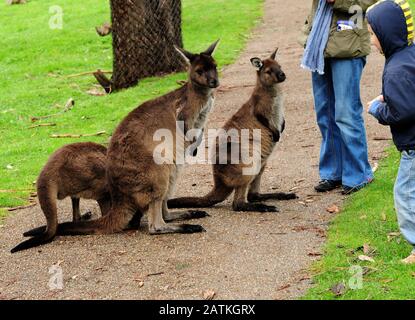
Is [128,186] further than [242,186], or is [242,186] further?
A: [242,186]

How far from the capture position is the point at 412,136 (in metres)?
4.99

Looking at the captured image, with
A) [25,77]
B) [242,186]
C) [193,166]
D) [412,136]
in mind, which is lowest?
[25,77]

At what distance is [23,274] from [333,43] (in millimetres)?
3239

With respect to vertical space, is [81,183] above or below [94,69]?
above

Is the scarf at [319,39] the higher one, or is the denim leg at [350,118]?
the scarf at [319,39]

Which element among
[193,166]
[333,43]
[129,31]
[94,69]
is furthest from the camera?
[94,69]

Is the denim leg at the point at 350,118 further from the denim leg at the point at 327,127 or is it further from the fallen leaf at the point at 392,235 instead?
the fallen leaf at the point at 392,235

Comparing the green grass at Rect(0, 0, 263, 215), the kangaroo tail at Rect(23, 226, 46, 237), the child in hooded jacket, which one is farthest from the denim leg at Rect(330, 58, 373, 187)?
the green grass at Rect(0, 0, 263, 215)

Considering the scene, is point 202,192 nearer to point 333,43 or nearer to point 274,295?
point 333,43

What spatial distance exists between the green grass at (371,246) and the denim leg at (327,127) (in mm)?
458

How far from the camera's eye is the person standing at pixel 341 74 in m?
6.78

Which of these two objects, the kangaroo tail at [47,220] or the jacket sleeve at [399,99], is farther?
the kangaroo tail at [47,220]

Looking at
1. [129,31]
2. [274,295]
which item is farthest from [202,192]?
[129,31]

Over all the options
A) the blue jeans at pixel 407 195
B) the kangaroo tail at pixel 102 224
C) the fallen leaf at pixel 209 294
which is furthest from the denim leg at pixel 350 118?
the fallen leaf at pixel 209 294
